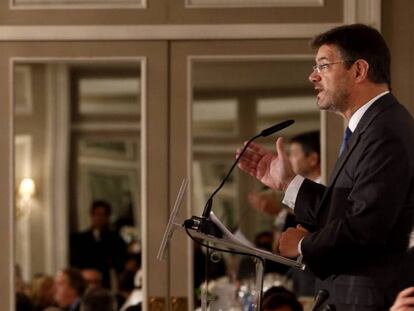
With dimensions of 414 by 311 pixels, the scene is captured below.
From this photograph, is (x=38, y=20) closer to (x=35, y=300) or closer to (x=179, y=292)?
(x=179, y=292)

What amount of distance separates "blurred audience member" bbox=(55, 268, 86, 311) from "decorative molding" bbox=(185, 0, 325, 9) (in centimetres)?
275

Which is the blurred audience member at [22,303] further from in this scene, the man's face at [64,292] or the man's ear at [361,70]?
the man's ear at [361,70]

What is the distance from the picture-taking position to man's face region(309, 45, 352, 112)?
12.4ft

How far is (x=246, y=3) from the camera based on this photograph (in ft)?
17.1

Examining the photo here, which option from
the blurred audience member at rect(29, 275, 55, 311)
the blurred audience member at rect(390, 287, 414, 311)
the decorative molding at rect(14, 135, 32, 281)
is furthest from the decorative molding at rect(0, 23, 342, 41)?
the decorative molding at rect(14, 135, 32, 281)

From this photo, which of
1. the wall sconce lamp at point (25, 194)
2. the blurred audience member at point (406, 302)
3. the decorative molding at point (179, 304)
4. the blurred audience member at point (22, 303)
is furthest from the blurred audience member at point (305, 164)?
the wall sconce lamp at point (25, 194)

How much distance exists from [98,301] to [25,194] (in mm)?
5204

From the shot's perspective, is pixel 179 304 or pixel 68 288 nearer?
pixel 179 304

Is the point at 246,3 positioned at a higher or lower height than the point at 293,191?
higher

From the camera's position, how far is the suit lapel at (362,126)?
12.0 ft

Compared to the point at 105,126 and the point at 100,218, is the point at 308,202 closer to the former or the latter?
the point at 100,218

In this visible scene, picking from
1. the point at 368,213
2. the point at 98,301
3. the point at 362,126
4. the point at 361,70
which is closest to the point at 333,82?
the point at 361,70

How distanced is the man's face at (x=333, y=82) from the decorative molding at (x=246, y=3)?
55.7 inches

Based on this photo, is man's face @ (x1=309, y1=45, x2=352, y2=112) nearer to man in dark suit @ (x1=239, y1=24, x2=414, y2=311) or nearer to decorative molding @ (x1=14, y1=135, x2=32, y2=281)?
man in dark suit @ (x1=239, y1=24, x2=414, y2=311)
